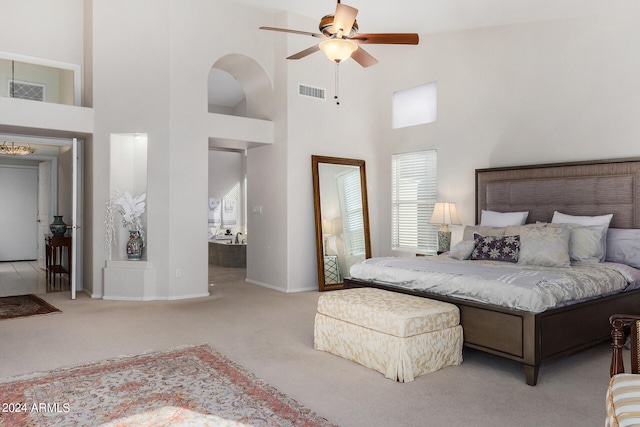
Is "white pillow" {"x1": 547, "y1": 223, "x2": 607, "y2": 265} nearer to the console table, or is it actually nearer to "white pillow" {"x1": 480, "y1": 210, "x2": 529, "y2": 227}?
"white pillow" {"x1": 480, "y1": 210, "x2": 529, "y2": 227}

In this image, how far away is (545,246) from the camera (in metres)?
4.18

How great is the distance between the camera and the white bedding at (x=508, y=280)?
10.4 ft

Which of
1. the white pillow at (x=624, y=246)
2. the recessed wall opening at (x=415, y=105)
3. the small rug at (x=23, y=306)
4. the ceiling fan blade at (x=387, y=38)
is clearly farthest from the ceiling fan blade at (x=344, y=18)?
the small rug at (x=23, y=306)

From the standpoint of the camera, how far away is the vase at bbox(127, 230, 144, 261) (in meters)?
5.96

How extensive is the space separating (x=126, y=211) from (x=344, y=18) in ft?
13.2

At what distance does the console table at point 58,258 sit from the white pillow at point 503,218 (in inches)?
239

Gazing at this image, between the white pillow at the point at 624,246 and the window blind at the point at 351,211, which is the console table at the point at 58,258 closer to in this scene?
the window blind at the point at 351,211

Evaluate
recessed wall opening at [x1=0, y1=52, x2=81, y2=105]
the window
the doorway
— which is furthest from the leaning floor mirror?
the doorway

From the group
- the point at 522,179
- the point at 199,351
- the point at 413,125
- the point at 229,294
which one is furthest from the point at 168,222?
the point at 522,179

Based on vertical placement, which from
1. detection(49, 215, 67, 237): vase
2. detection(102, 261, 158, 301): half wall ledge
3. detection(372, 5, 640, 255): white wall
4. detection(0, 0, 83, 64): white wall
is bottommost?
detection(102, 261, 158, 301): half wall ledge

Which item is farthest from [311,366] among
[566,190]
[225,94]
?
[225,94]

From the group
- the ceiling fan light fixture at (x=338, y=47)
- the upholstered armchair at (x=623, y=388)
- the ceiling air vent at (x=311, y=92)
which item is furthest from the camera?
the ceiling air vent at (x=311, y=92)

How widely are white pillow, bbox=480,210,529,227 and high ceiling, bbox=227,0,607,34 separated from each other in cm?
229

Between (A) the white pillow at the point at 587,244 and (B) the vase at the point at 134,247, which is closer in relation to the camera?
(A) the white pillow at the point at 587,244
